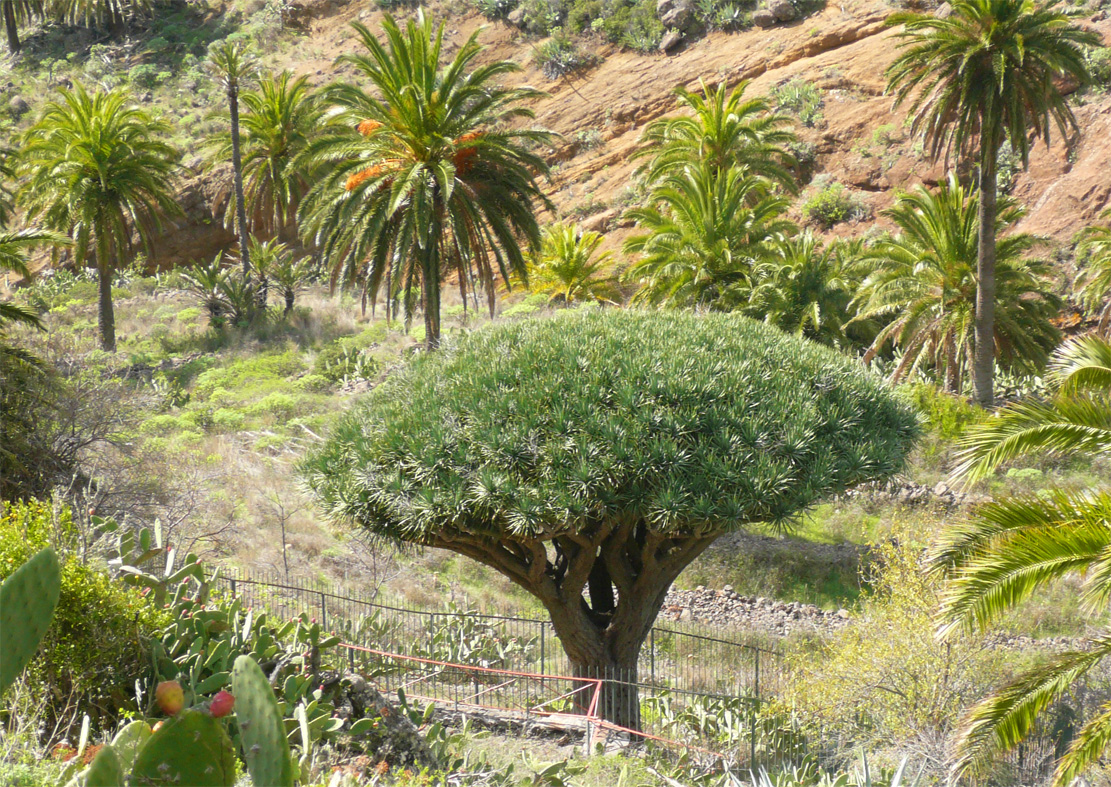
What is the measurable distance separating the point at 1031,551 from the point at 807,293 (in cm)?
1771

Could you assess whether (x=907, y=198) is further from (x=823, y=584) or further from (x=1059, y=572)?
(x=1059, y=572)

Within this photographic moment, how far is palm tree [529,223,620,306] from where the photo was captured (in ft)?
102

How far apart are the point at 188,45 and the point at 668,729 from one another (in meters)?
48.9

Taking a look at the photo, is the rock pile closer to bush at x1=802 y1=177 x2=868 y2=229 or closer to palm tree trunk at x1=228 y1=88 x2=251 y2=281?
bush at x1=802 y1=177 x2=868 y2=229

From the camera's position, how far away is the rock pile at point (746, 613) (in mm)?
17141

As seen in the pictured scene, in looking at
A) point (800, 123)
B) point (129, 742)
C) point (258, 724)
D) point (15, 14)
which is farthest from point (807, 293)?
point (15, 14)

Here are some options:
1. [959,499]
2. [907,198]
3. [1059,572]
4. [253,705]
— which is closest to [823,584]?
[959,499]

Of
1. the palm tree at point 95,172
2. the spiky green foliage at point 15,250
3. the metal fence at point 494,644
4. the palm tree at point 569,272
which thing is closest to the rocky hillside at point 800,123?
the palm tree at point 569,272

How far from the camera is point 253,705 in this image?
352 centimetres

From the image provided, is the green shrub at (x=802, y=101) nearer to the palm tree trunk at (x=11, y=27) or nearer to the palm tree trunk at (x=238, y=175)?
the palm tree trunk at (x=238, y=175)

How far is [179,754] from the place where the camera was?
362cm

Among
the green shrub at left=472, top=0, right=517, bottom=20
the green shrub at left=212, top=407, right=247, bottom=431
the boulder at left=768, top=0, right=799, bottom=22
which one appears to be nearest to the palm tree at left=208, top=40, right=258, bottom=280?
the green shrub at left=212, top=407, right=247, bottom=431

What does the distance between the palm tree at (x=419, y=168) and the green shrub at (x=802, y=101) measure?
18136mm

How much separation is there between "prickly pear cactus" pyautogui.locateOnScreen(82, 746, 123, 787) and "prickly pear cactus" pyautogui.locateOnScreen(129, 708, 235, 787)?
27cm
